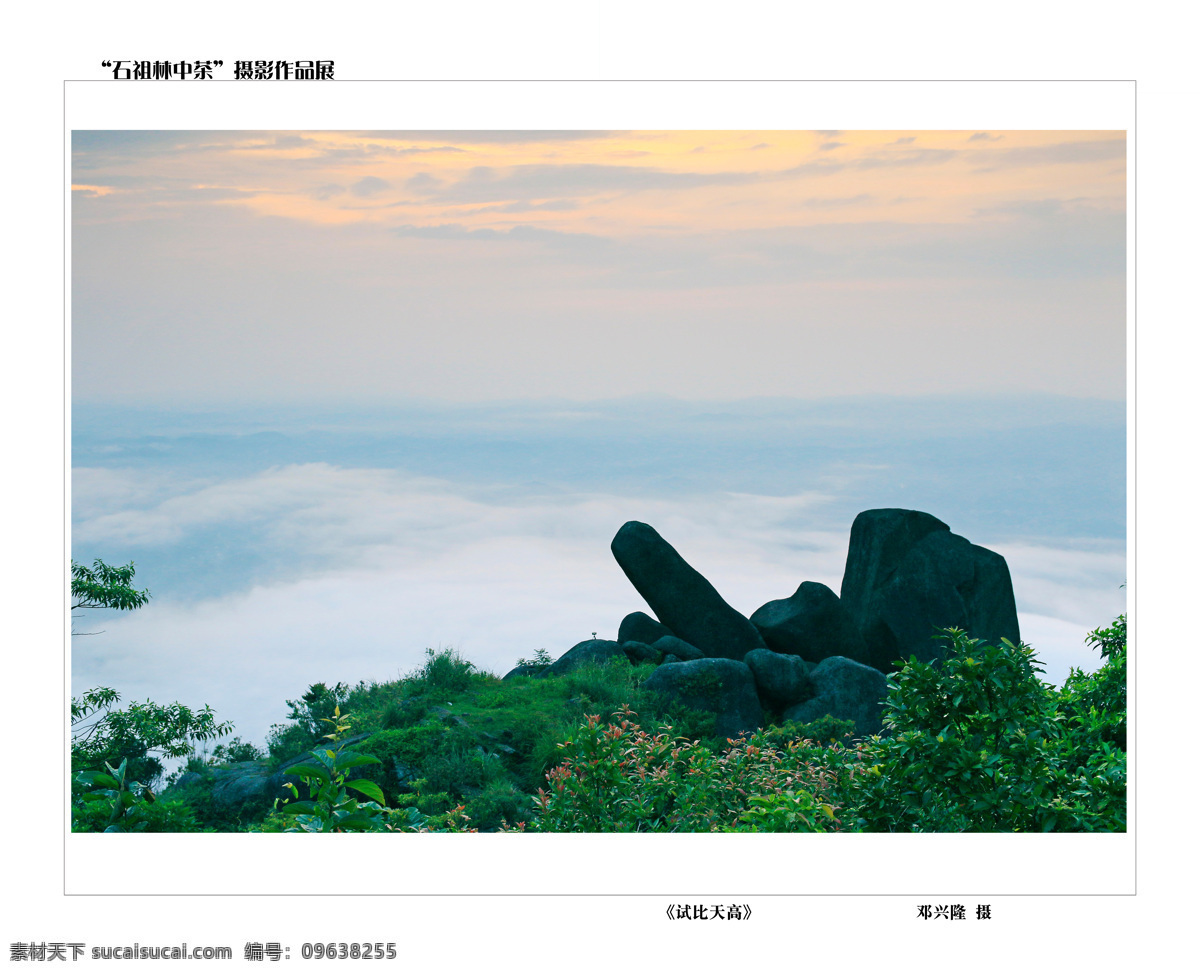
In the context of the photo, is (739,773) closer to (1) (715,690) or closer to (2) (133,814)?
(1) (715,690)

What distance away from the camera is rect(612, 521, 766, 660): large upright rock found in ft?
34.1

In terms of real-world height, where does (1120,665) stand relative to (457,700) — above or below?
above

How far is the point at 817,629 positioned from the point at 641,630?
6.49ft

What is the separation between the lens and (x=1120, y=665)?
6258 millimetres

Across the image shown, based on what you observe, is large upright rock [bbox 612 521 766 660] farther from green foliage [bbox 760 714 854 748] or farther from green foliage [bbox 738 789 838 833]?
green foliage [bbox 738 789 838 833]

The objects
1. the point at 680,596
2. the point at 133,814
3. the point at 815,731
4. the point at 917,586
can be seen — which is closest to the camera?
the point at 133,814

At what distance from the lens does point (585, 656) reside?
10.5m

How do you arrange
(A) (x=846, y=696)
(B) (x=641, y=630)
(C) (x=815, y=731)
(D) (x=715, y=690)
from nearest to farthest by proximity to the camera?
(C) (x=815, y=731), (D) (x=715, y=690), (A) (x=846, y=696), (B) (x=641, y=630)

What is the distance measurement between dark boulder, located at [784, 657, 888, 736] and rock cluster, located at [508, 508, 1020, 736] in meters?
0.01

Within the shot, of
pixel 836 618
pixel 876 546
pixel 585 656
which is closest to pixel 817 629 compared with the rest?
pixel 836 618

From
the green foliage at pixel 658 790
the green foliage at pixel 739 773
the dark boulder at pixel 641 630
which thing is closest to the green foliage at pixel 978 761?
the green foliage at pixel 739 773
